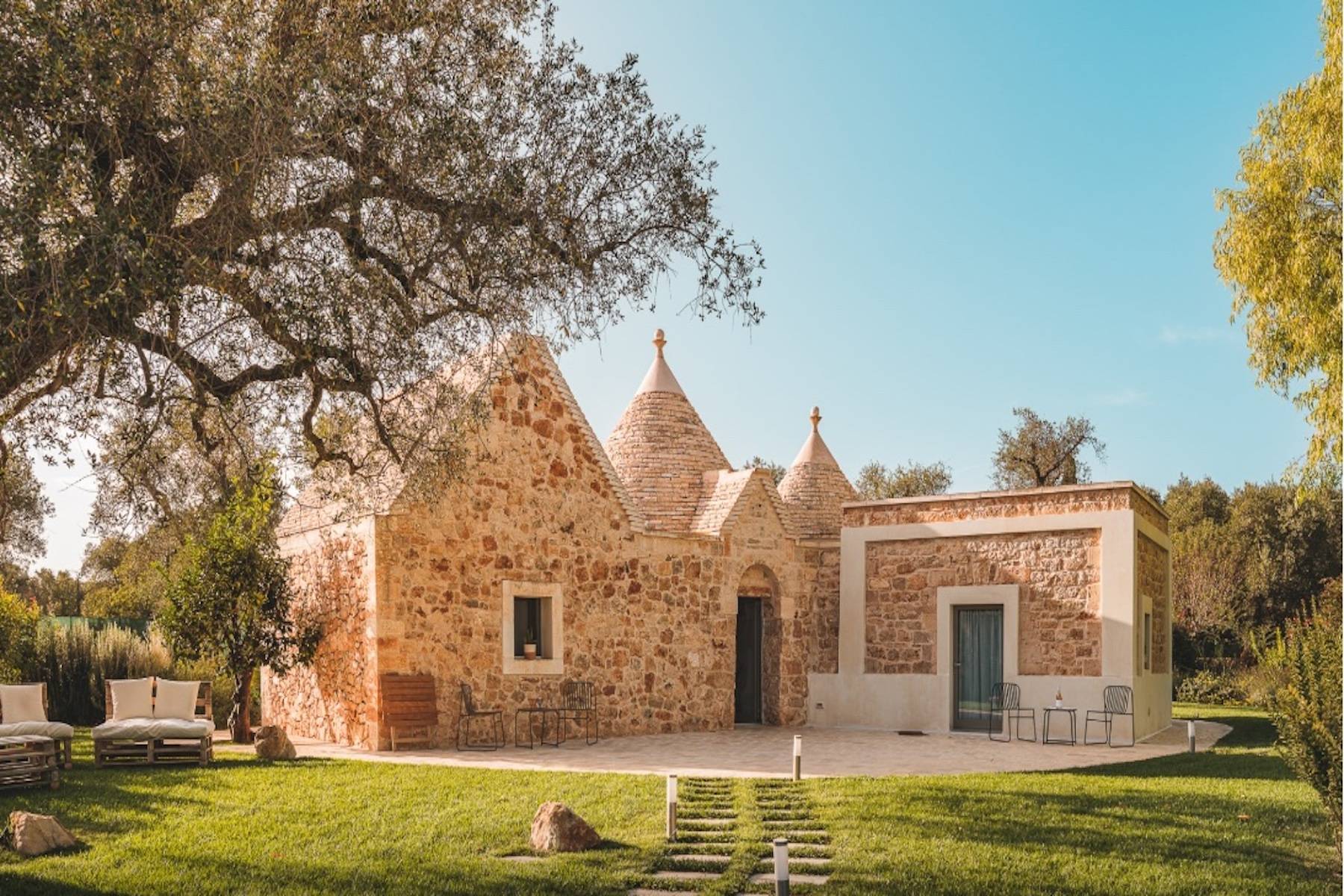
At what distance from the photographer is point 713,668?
1978 centimetres

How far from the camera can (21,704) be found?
1338 centimetres

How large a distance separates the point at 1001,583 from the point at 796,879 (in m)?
12.1

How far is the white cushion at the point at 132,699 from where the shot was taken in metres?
14.3

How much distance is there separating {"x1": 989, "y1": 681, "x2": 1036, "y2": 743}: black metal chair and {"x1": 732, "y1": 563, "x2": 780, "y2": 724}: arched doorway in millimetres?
3811

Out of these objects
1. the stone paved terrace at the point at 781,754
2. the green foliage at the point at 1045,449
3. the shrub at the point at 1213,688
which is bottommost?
the shrub at the point at 1213,688

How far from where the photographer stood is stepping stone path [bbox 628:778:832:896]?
800 centimetres

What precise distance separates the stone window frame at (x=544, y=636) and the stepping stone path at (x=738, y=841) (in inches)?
217

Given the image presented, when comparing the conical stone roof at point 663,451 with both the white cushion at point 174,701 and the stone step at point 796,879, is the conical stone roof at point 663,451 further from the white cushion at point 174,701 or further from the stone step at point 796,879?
the stone step at point 796,879

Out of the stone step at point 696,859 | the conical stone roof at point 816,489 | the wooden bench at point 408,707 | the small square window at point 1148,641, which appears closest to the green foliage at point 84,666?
the wooden bench at point 408,707

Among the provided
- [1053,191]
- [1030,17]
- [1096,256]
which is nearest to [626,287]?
[1030,17]

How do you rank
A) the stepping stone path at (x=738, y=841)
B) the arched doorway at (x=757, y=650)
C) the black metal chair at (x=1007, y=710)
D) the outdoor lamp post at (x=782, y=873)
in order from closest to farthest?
the outdoor lamp post at (x=782, y=873)
the stepping stone path at (x=738, y=841)
the black metal chair at (x=1007, y=710)
the arched doorway at (x=757, y=650)

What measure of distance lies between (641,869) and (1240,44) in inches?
474

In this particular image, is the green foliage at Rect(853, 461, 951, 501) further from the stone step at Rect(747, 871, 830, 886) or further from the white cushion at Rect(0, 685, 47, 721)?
the stone step at Rect(747, 871, 830, 886)

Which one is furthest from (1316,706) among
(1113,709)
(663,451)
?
(663,451)
